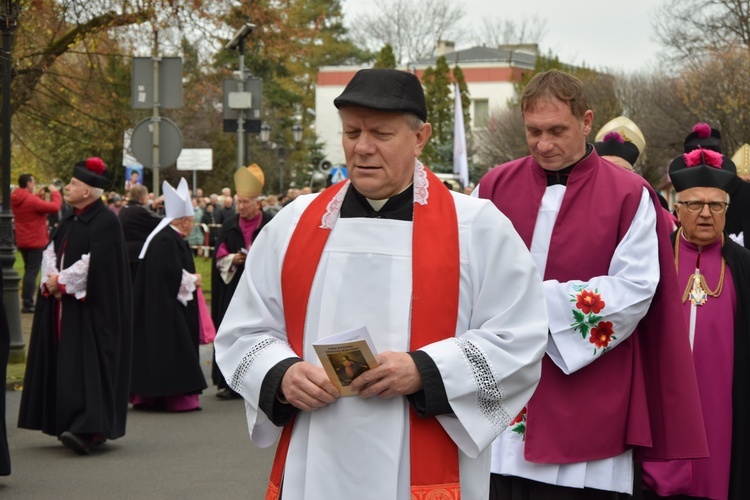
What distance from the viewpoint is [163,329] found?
1237 centimetres

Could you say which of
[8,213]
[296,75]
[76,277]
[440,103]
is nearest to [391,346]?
[76,277]

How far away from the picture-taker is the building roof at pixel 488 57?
2938 inches

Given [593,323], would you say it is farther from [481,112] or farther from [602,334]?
[481,112]

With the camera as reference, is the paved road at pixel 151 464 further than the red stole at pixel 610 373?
Yes

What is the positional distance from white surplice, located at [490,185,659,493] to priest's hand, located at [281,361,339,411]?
154 centimetres

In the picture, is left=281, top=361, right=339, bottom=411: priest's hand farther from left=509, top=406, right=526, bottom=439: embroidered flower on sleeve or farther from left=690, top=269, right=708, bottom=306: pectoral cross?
left=690, top=269, right=708, bottom=306: pectoral cross

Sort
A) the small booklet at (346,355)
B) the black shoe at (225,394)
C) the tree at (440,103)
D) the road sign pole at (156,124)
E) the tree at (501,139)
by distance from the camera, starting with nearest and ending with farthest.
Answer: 1. the small booklet at (346,355)
2. the black shoe at (225,394)
3. the road sign pole at (156,124)
4. the tree at (501,139)
5. the tree at (440,103)

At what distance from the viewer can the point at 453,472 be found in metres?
3.79

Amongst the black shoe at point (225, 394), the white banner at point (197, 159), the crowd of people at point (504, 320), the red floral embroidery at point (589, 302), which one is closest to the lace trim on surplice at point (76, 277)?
the crowd of people at point (504, 320)

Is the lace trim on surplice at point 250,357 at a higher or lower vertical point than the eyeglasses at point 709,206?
lower

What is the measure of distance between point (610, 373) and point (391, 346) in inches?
62.7

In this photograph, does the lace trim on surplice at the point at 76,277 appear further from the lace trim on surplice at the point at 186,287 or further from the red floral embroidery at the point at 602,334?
the red floral embroidery at the point at 602,334

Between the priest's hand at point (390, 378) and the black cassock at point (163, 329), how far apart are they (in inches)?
339

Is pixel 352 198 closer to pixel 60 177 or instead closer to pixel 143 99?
pixel 143 99
